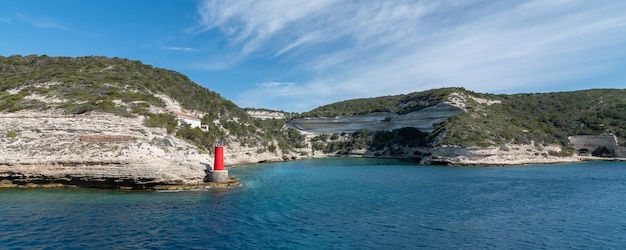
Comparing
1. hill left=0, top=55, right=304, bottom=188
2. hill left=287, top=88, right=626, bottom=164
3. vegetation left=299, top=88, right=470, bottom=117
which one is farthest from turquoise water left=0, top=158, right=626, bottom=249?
vegetation left=299, top=88, right=470, bottom=117

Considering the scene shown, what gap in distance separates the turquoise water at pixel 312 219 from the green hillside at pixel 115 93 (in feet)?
37.2

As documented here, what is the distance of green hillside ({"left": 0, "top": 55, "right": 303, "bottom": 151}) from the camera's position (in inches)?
1299

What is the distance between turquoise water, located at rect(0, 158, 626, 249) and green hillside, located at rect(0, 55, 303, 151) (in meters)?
11.3

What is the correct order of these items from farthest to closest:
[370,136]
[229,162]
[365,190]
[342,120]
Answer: [342,120] → [370,136] → [229,162] → [365,190]

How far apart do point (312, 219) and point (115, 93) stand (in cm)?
2900

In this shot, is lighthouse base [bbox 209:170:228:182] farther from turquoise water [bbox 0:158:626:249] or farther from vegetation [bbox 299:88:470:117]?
vegetation [bbox 299:88:470:117]

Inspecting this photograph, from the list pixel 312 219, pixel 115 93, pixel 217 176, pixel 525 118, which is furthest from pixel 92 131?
pixel 525 118

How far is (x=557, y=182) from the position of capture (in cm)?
3325

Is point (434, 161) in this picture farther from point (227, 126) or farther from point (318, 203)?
point (318, 203)

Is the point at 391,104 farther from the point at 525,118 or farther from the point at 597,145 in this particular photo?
the point at 597,145

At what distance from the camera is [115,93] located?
36750 mm

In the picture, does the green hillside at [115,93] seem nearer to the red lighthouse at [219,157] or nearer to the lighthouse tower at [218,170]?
the red lighthouse at [219,157]

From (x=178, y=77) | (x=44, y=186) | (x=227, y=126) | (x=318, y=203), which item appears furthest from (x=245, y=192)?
(x=178, y=77)

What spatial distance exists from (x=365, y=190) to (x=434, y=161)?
35.2 meters
